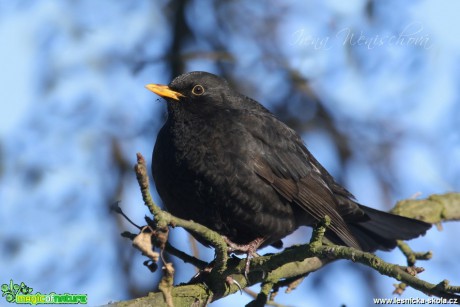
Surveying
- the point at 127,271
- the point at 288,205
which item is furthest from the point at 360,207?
the point at 127,271

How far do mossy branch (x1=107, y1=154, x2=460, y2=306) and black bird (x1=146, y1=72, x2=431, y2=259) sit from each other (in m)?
0.29

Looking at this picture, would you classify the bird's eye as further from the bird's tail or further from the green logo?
the green logo

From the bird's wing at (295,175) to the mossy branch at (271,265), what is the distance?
1.35 feet

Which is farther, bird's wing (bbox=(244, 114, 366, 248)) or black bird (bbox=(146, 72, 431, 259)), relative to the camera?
bird's wing (bbox=(244, 114, 366, 248))

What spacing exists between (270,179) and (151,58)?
2.10m

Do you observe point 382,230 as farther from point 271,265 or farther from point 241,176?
point 271,265

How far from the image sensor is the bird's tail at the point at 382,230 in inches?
220

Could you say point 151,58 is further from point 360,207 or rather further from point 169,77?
point 360,207

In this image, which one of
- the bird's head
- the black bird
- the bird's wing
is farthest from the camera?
the bird's head

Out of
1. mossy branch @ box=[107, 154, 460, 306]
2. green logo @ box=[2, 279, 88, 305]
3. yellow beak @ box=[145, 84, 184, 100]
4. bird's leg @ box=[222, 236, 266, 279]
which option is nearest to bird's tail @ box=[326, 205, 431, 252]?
mossy branch @ box=[107, 154, 460, 306]

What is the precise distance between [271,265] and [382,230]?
6.63ft

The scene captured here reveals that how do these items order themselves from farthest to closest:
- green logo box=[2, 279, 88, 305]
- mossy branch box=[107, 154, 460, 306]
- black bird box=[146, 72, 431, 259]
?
black bird box=[146, 72, 431, 259], green logo box=[2, 279, 88, 305], mossy branch box=[107, 154, 460, 306]

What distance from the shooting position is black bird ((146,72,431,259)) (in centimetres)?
486

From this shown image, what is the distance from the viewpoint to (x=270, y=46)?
7.27 metres
